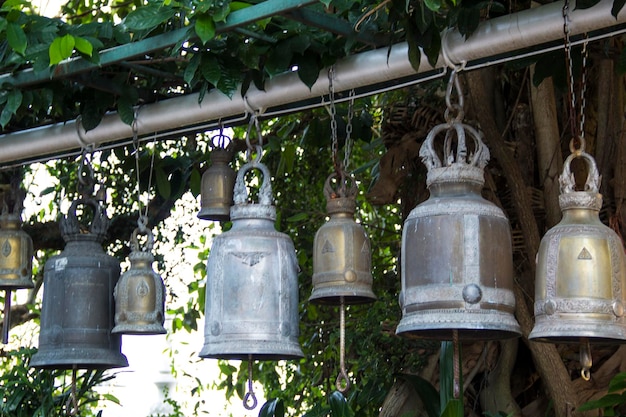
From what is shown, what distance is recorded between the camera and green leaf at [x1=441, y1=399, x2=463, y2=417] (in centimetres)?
422

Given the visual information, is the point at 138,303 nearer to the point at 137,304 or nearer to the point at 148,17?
the point at 137,304

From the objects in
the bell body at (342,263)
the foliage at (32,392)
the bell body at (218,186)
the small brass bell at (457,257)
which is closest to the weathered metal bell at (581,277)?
the small brass bell at (457,257)

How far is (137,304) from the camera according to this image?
4000mm

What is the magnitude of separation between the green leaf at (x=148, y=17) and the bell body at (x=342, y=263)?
32.0 inches

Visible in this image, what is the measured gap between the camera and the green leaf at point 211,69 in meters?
3.61

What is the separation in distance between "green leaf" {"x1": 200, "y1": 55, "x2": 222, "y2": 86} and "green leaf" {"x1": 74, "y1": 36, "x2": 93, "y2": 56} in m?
0.33

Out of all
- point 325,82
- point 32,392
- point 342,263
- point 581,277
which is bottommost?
point 32,392

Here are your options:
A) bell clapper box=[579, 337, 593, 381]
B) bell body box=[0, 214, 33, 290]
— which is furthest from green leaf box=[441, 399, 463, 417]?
bell body box=[0, 214, 33, 290]

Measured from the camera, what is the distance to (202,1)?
3344 millimetres

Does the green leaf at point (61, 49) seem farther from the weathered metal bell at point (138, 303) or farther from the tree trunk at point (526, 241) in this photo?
the tree trunk at point (526, 241)

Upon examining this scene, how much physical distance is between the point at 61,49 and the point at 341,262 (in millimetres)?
1026

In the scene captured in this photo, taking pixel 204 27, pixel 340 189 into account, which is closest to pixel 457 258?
pixel 340 189

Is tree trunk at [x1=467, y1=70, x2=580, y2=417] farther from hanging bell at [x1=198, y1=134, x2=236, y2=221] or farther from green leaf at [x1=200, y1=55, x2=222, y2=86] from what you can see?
green leaf at [x1=200, y1=55, x2=222, y2=86]

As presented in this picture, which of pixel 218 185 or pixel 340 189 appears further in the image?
pixel 218 185
